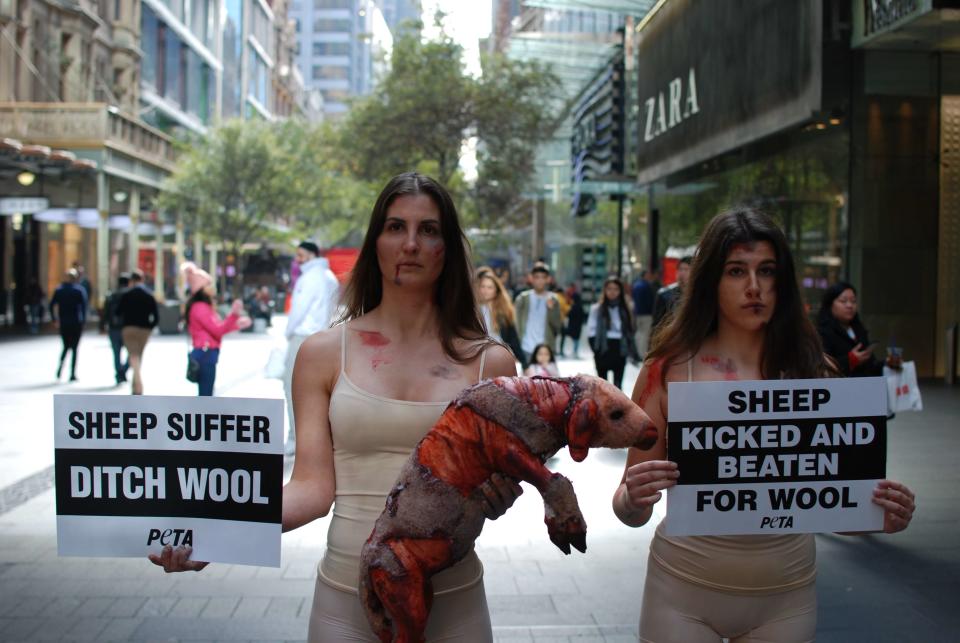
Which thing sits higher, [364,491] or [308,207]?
[308,207]

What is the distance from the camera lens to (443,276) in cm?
263

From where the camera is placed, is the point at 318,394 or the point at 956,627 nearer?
the point at 318,394

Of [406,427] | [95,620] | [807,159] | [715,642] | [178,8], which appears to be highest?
[178,8]

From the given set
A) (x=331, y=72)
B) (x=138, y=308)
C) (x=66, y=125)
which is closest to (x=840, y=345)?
(x=138, y=308)

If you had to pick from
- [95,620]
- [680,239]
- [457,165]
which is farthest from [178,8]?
[95,620]

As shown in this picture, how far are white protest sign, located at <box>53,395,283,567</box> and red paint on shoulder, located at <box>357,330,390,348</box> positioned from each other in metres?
0.27

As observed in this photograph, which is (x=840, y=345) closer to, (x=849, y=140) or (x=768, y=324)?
(x=768, y=324)

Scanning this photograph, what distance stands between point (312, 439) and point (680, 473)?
924mm

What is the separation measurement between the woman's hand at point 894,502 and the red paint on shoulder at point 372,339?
1342 millimetres

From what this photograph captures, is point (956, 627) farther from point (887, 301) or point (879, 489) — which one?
point (887, 301)

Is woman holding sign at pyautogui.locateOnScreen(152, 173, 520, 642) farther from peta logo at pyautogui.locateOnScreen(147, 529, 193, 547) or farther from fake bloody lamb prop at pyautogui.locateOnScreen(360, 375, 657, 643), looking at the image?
fake bloody lamb prop at pyautogui.locateOnScreen(360, 375, 657, 643)

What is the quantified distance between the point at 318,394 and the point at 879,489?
148cm

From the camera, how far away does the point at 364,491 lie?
239cm

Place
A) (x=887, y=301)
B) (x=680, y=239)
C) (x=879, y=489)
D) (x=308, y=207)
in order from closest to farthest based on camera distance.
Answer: (x=879, y=489)
(x=887, y=301)
(x=680, y=239)
(x=308, y=207)
